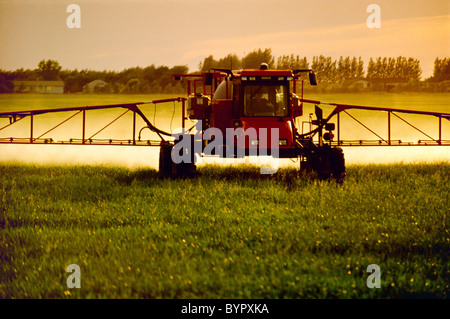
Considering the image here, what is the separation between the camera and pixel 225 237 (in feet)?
33.3

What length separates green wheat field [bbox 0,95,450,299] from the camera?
7727mm

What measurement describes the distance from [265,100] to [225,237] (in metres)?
7.58

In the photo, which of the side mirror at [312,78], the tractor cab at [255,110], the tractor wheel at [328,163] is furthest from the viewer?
the tractor wheel at [328,163]

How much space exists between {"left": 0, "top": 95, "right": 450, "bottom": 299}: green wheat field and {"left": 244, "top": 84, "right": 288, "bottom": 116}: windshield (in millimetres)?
1888

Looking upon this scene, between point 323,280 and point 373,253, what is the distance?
1779mm

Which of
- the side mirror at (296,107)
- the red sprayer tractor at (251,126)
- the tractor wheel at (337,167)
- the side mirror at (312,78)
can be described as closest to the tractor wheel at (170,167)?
the red sprayer tractor at (251,126)

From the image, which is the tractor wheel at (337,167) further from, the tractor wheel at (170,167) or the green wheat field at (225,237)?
the tractor wheel at (170,167)

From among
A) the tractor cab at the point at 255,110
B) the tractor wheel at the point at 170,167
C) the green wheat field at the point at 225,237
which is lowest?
the green wheat field at the point at 225,237

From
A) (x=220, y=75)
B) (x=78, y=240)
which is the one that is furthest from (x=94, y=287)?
(x=220, y=75)

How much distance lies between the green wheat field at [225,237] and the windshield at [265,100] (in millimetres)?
1888

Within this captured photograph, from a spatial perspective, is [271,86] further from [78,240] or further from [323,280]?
[323,280]

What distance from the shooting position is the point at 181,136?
18016 mm

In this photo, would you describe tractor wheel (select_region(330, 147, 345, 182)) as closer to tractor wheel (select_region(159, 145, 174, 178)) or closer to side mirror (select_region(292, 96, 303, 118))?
side mirror (select_region(292, 96, 303, 118))

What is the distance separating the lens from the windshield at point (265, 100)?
16.9m
